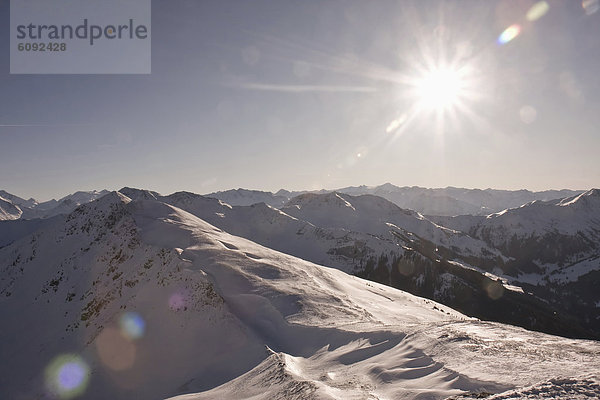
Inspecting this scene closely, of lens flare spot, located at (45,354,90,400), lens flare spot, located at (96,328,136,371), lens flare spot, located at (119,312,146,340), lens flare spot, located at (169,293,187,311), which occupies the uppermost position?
lens flare spot, located at (169,293,187,311)

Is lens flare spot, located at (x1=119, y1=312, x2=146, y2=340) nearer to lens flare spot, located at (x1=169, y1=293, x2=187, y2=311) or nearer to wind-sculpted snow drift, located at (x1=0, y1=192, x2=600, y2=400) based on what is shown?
wind-sculpted snow drift, located at (x1=0, y1=192, x2=600, y2=400)

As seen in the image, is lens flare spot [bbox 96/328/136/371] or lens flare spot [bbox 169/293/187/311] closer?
lens flare spot [bbox 96/328/136/371]

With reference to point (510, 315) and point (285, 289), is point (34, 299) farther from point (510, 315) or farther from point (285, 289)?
point (510, 315)

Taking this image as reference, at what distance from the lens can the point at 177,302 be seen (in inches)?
985

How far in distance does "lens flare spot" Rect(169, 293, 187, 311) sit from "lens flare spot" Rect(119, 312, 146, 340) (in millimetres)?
2396

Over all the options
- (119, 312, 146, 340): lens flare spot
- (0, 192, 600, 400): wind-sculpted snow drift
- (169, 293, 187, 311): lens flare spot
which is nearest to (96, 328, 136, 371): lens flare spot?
(0, 192, 600, 400): wind-sculpted snow drift

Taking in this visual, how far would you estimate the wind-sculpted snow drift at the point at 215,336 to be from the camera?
13312mm

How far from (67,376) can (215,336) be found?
471 inches

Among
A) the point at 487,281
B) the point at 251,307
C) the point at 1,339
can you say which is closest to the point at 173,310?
the point at 251,307

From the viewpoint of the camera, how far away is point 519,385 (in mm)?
10406

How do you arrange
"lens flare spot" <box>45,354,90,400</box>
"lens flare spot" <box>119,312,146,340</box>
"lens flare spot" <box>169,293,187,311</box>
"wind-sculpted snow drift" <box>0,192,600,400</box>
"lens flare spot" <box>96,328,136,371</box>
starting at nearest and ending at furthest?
"wind-sculpted snow drift" <box>0,192,600,400</box>, "lens flare spot" <box>45,354,90,400</box>, "lens flare spot" <box>96,328,136,371</box>, "lens flare spot" <box>119,312,146,340</box>, "lens flare spot" <box>169,293,187,311</box>

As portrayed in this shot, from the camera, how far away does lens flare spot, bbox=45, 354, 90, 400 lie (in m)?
21.2

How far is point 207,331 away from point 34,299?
2504 cm

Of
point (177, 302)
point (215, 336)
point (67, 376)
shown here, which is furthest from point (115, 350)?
point (215, 336)
